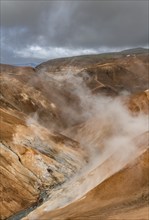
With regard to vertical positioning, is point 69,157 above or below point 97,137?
below

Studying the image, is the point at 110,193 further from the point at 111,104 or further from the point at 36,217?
the point at 111,104

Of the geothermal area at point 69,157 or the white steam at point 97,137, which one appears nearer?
the geothermal area at point 69,157

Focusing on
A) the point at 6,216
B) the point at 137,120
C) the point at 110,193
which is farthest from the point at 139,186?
the point at 137,120

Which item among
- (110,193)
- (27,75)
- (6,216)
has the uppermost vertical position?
(27,75)

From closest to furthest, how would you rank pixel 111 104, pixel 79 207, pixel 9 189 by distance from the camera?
1. pixel 79 207
2. pixel 9 189
3. pixel 111 104

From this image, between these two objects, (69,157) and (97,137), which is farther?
(97,137)

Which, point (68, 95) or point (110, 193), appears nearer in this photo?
point (110, 193)

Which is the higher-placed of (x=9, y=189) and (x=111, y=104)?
(x=111, y=104)

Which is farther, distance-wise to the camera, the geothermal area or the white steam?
the white steam
